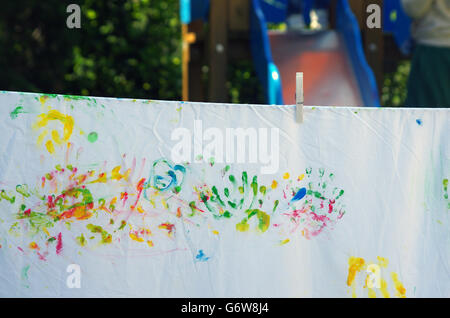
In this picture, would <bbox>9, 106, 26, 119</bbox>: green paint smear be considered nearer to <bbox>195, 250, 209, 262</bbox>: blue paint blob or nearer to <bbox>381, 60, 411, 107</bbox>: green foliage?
<bbox>195, 250, 209, 262</bbox>: blue paint blob

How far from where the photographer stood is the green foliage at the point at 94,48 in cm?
855

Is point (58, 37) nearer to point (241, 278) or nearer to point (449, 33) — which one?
point (449, 33)

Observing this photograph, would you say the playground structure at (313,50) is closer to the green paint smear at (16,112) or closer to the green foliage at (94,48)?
the green paint smear at (16,112)

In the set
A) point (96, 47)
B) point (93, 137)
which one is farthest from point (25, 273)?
point (96, 47)

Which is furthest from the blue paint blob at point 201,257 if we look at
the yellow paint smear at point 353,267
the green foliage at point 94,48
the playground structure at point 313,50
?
the green foliage at point 94,48

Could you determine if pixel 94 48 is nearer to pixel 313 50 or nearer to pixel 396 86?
pixel 313 50

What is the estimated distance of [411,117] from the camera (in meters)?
2.18

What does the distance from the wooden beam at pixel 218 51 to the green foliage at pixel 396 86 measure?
569 centimetres

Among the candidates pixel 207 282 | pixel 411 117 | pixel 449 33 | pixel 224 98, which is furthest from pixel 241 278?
pixel 224 98

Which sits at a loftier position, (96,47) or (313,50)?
(96,47)

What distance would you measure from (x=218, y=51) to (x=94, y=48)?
4320 millimetres

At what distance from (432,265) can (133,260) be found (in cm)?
106

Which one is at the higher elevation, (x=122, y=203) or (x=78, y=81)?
(x=78, y=81)

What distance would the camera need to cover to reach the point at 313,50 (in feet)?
16.2
